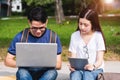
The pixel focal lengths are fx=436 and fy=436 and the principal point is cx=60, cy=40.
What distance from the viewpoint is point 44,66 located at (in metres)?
5.14

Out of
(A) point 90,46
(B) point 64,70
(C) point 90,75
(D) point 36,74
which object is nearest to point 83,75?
(C) point 90,75

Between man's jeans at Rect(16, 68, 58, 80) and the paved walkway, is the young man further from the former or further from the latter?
the paved walkway

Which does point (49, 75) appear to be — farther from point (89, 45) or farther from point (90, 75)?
point (89, 45)

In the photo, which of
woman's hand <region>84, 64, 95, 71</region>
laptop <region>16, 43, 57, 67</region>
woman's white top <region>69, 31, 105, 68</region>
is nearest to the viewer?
laptop <region>16, 43, 57, 67</region>

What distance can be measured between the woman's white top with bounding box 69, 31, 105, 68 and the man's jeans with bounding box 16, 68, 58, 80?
0.66 m

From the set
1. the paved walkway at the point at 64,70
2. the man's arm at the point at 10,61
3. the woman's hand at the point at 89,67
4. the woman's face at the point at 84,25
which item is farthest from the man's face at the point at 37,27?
the paved walkway at the point at 64,70

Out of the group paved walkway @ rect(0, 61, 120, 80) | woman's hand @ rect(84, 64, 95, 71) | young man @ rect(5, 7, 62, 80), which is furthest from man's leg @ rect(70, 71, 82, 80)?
paved walkway @ rect(0, 61, 120, 80)

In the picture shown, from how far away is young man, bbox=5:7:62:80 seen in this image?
5.25 m

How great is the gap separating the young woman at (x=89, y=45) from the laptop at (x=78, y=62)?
0.05 m

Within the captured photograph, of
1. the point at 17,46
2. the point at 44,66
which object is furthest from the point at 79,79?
the point at 17,46

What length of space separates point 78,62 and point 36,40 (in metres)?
0.60

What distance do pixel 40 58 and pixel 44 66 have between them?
5.0 inches

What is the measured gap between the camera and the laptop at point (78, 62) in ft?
17.9

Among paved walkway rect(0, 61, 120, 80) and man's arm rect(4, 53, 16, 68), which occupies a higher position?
man's arm rect(4, 53, 16, 68)
